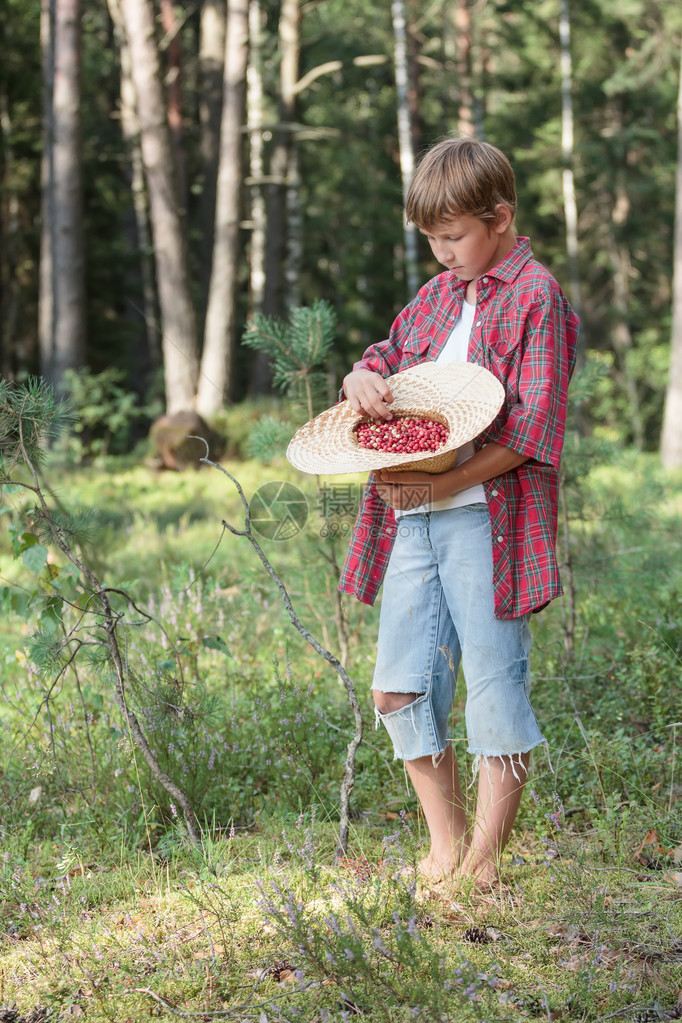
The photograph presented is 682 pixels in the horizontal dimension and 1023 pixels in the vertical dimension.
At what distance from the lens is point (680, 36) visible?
1902 cm

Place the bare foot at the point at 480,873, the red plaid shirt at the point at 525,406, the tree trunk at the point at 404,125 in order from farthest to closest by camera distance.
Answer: the tree trunk at the point at 404,125 < the bare foot at the point at 480,873 < the red plaid shirt at the point at 525,406

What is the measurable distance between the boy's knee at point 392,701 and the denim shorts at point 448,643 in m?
0.01

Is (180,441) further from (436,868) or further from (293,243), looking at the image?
(436,868)

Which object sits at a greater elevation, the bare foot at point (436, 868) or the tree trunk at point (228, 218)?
the tree trunk at point (228, 218)

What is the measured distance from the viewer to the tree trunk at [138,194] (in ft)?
56.4

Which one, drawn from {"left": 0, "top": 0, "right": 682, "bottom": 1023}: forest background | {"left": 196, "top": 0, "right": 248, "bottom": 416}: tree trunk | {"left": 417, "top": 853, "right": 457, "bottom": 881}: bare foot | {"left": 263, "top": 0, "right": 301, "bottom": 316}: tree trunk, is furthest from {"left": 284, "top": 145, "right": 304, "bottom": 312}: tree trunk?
{"left": 417, "top": 853, "right": 457, "bottom": 881}: bare foot

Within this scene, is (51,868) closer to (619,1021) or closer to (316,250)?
(619,1021)

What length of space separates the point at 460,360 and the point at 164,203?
964 cm

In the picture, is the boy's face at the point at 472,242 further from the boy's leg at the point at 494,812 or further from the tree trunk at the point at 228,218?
the tree trunk at the point at 228,218

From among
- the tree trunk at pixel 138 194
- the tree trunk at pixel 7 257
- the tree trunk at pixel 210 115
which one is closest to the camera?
the tree trunk at pixel 210 115

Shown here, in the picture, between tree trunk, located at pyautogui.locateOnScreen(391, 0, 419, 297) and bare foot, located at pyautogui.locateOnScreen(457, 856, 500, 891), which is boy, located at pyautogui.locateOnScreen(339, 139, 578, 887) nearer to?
bare foot, located at pyautogui.locateOnScreen(457, 856, 500, 891)

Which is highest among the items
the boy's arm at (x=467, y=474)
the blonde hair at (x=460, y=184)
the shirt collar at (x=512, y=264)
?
the blonde hair at (x=460, y=184)

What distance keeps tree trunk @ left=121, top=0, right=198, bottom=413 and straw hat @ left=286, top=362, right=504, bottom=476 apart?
8310mm

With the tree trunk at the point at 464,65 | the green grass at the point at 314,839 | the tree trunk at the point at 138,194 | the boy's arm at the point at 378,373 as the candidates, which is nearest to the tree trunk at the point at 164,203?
the tree trunk at the point at 138,194
